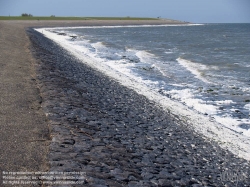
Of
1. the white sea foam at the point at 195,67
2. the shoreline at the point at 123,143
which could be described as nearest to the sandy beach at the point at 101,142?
the shoreline at the point at 123,143

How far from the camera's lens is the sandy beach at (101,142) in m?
5.91

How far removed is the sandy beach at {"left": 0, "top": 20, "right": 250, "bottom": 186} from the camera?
19.4ft

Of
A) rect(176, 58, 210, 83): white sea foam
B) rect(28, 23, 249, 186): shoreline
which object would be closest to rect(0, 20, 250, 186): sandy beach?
rect(28, 23, 249, 186): shoreline

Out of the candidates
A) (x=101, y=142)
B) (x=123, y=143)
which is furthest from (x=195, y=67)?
(x=101, y=142)

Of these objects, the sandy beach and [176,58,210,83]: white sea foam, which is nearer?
the sandy beach

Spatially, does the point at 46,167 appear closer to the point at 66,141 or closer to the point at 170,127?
the point at 66,141

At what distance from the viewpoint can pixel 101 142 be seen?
23.9 feet

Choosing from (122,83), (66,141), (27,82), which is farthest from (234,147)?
(122,83)

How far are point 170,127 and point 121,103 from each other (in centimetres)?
258

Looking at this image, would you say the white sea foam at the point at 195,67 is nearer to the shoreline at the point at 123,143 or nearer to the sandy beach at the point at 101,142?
the shoreline at the point at 123,143

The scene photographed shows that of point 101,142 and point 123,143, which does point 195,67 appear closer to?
point 123,143

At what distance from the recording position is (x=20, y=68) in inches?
575

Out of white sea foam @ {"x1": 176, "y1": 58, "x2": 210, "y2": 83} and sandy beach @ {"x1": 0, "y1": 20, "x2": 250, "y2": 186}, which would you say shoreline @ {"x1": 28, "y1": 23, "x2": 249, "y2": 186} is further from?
white sea foam @ {"x1": 176, "y1": 58, "x2": 210, "y2": 83}

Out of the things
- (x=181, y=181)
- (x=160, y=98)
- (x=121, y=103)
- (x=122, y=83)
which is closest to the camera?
(x=181, y=181)
